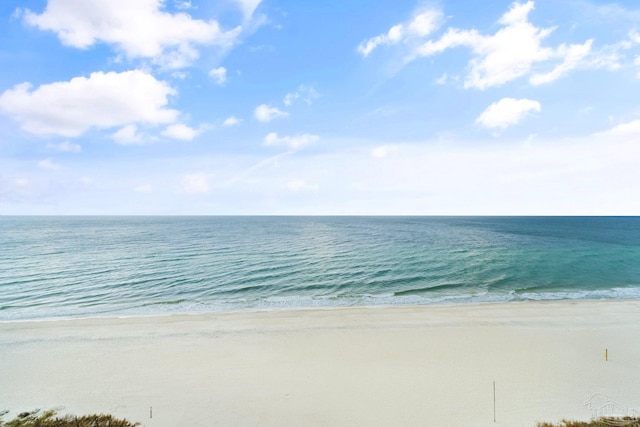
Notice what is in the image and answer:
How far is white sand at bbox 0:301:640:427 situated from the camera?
10.6 m

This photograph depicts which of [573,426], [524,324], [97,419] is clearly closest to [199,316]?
[97,419]

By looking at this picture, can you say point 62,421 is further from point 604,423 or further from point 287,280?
point 287,280

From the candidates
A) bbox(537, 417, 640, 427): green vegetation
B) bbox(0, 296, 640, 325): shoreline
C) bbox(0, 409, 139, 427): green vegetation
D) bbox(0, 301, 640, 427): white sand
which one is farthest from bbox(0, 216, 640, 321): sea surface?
bbox(537, 417, 640, 427): green vegetation

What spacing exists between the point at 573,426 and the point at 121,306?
92.9 ft

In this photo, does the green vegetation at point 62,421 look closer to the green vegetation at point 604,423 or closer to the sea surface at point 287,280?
the sea surface at point 287,280

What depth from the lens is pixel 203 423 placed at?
32.9ft

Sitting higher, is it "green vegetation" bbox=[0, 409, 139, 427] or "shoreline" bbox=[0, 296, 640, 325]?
Result: "green vegetation" bbox=[0, 409, 139, 427]

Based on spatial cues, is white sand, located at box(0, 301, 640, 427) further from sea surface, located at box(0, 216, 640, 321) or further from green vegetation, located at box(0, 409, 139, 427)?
sea surface, located at box(0, 216, 640, 321)

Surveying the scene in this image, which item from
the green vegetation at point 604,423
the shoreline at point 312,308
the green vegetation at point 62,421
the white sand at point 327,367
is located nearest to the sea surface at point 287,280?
the shoreline at point 312,308

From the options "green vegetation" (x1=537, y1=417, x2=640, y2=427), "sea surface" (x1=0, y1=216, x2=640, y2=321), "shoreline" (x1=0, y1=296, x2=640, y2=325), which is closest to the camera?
"green vegetation" (x1=537, y1=417, x2=640, y2=427)

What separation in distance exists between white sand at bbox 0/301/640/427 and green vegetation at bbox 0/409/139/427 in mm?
766

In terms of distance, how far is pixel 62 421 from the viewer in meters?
9.19

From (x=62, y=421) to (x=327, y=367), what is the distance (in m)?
9.48

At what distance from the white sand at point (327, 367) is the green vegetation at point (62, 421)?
766 millimetres
